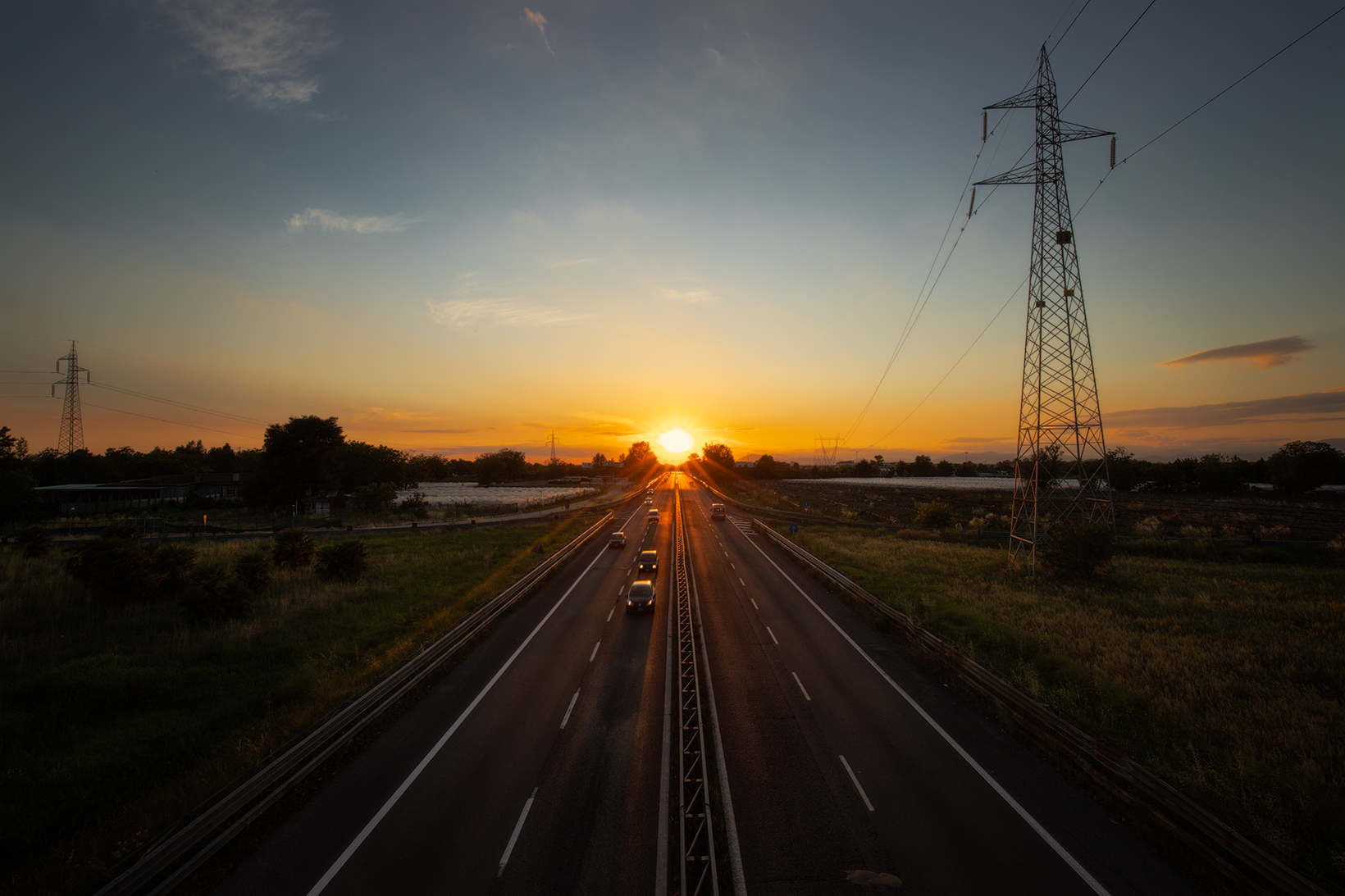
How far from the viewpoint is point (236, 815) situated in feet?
37.4

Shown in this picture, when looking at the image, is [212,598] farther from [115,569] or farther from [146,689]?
[146,689]

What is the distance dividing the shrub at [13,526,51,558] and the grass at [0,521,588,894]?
1.12 metres

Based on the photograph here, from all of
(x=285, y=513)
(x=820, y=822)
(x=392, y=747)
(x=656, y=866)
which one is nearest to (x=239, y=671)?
(x=392, y=747)

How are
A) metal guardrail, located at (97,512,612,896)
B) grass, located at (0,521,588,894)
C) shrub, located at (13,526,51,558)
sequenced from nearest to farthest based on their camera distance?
1. metal guardrail, located at (97,512,612,896)
2. grass, located at (0,521,588,894)
3. shrub, located at (13,526,51,558)

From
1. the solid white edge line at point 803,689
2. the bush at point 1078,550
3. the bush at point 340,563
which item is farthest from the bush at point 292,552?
the bush at point 1078,550

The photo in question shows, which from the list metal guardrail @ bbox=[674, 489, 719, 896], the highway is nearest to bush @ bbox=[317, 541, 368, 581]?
the highway

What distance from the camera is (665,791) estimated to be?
507 inches

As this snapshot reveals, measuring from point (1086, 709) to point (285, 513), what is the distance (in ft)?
306

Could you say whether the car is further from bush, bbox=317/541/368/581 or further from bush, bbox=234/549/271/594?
bush, bbox=234/549/271/594

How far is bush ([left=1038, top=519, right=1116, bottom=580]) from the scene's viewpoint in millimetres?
33344

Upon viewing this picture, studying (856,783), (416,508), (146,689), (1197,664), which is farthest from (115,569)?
(416,508)

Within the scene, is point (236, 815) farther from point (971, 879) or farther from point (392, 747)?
point (971, 879)

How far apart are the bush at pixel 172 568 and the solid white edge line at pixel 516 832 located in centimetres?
2741

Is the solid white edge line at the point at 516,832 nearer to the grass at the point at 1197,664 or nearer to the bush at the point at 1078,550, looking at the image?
the grass at the point at 1197,664
